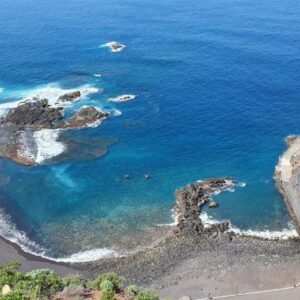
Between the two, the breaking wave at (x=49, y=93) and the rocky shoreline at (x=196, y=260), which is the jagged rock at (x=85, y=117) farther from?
the rocky shoreline at (x=196, y=260)

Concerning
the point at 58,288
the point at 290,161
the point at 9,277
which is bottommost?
the point at 290,161

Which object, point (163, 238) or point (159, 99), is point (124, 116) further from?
point (163, 238)

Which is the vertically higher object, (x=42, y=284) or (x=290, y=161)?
(x=42, y=284)

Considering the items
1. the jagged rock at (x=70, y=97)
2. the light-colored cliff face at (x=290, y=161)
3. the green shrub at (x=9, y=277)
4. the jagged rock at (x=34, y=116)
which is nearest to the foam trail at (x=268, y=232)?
the light-colored cliff face at (x=290, y=161)

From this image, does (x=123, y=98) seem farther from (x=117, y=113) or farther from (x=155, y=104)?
(x=155, y=104)

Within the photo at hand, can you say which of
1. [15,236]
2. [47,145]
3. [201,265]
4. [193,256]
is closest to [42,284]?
[201,265]

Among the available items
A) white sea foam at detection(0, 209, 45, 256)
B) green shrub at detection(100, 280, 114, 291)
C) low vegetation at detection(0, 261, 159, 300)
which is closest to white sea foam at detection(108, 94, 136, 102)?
white sea foam at detection(0, 209, 45, 256)

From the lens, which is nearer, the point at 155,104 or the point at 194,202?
the point at 194,202
